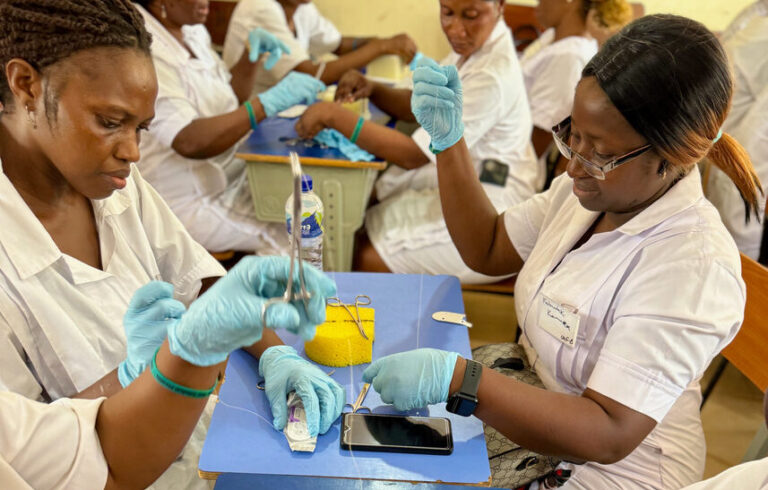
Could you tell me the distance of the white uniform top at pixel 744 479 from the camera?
2.60 feet

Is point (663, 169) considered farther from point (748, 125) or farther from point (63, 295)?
point (748, 125)

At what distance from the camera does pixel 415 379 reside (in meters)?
0.98

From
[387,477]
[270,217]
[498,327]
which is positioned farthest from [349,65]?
[387,477]

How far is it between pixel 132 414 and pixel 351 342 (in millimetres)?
465

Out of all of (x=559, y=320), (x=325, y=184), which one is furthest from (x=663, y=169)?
(x=325, y=184)

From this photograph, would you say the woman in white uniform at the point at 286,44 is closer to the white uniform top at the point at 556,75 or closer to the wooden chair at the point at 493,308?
the white uniform top at the point at 556,75

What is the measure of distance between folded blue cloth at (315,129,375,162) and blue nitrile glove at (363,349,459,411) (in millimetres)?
1114

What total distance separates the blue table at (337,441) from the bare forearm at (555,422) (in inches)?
2.3

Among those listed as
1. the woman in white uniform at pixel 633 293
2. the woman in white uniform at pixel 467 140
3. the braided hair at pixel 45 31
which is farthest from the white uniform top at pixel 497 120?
the braided hair at pixel 45 31

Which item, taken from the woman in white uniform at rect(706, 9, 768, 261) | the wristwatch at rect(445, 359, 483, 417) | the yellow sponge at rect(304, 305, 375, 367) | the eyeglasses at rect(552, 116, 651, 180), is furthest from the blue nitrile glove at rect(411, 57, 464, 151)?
the woman in white uniform at rect(706, 9, 768, 261)

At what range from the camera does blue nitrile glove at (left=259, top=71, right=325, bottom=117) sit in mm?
2135

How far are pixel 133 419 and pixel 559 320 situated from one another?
0.80 meters

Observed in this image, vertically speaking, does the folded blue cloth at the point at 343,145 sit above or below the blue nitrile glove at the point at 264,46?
below

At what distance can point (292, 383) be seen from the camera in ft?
3.30
